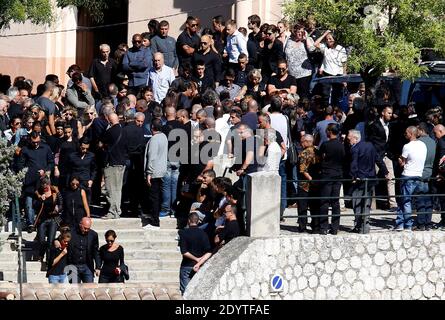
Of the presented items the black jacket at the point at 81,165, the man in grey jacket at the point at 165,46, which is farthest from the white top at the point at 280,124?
the man in grey jacket at the point at 165,46

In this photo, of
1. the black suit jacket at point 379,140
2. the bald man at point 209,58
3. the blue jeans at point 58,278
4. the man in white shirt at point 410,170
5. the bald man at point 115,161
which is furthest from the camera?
the bald man at point 209,58

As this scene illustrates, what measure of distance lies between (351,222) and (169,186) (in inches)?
111

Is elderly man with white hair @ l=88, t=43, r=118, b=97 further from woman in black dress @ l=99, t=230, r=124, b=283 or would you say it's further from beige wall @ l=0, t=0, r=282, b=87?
woman in black dress @ l=99, t=230, r=124, b=283

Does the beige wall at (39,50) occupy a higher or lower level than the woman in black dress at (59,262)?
higher

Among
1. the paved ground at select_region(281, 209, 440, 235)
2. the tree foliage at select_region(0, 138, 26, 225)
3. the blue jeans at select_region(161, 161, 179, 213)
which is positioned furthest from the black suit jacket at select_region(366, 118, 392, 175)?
the tree foliage at select_region(0, 138, 26, 225)

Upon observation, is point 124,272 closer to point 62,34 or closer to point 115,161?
point 115,161

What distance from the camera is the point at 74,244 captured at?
23.5 meters

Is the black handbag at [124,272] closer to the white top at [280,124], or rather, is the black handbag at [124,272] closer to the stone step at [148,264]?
the stone step at [148,264]

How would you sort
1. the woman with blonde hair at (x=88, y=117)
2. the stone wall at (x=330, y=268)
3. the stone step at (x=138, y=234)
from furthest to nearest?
1. the woman with blonde hair at (x=88, y=117)
2. the stone step at (x=138, y=234)
3. the stone wall at (x=330, y=268)

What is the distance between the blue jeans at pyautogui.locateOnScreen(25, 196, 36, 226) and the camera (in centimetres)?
2511

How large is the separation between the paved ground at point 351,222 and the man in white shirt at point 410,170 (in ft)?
0.89

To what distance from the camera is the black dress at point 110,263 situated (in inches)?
924

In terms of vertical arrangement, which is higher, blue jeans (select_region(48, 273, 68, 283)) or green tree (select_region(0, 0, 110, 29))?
green tree (select_region(0, 0, 110, 29))

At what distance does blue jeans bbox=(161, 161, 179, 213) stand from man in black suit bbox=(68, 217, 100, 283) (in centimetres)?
199
